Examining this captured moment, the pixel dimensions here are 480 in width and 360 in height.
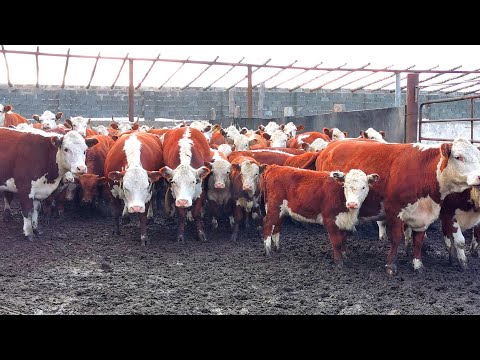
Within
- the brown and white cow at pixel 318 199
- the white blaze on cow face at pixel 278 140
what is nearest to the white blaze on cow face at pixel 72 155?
the brown and white cow at pixel 318 199

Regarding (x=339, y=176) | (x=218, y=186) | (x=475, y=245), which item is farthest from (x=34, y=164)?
(x=475, y=245)

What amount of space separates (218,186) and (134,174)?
101cm

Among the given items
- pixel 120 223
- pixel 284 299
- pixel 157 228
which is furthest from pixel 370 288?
pixel 120 223

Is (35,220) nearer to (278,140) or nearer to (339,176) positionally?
(339,176)

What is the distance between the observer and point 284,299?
4297mm

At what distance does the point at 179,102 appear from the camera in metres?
18.7

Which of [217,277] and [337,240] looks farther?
[337,240]

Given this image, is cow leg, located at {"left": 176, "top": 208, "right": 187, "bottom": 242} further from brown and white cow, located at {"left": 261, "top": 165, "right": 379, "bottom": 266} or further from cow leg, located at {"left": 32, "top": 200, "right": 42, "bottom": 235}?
cow leg, located at {"left": 32, "top": 200, "right": 42, "bottom": 235}

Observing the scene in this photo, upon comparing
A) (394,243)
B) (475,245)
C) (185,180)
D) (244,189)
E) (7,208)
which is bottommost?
(475,245)

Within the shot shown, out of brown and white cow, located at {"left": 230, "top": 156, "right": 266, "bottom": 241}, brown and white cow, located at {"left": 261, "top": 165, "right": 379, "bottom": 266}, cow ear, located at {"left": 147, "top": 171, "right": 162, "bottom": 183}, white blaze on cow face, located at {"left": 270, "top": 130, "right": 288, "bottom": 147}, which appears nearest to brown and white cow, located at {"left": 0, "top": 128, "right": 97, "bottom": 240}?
cow ear, located at {"left": 147, "top": 171, "right": 162, "bottom": 183}

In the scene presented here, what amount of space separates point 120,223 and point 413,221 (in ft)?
13.1

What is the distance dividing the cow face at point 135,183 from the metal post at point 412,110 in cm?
370

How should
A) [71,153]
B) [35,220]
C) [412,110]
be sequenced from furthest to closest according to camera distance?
1. [412,110]
2. [35,220]
3. [71,153]

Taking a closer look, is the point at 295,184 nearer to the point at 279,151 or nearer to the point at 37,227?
the point at 279,151
